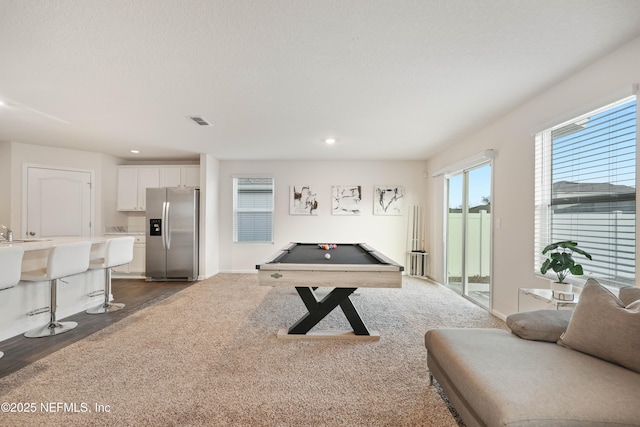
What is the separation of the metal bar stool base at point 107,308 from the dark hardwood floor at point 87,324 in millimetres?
64

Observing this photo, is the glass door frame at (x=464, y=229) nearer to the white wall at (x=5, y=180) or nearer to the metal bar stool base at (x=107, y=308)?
the metal bar stool base at (x=107, y=308)

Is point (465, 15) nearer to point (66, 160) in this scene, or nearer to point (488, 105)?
point (488, 105)

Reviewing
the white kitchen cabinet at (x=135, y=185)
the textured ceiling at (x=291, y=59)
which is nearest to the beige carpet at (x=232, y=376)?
the textured ceiling at (x=291, y=59)

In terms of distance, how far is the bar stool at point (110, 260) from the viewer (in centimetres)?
365

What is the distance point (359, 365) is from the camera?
2.34 meters

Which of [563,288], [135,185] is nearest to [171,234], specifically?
[135,185]

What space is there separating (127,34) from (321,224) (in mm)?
4659

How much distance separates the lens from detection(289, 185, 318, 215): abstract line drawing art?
20.2ft

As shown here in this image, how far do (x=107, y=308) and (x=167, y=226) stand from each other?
198 centimetres

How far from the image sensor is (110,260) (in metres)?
3.68

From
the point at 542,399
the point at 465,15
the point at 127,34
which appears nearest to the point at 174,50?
the point at 127,34

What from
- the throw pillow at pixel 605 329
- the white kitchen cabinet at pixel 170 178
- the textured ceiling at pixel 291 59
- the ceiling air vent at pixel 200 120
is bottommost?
the throw pillow at pixel 605 329

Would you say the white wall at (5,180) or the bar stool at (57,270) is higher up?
the white wall at (5,180)

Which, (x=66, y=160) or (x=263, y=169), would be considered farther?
(x=263, y=169)
